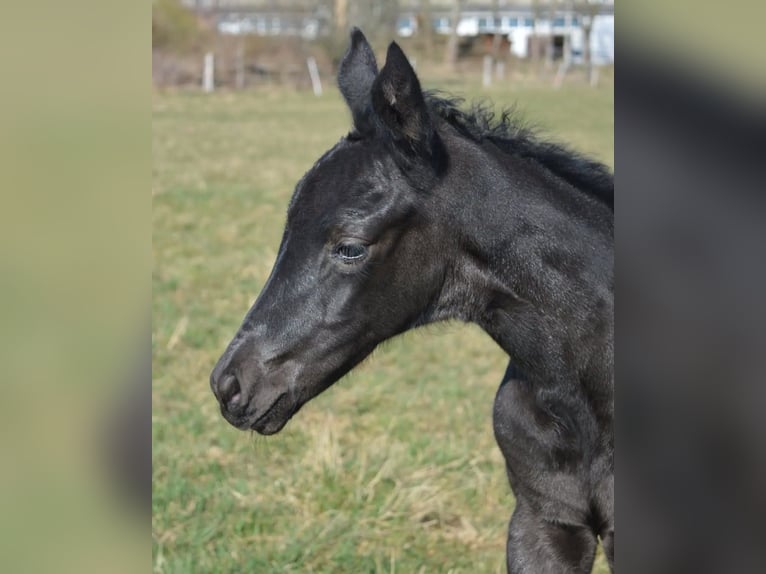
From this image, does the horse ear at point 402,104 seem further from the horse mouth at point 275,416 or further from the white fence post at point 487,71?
the white fence post at point 487,71

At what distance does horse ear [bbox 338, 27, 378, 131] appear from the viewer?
10.5 feet

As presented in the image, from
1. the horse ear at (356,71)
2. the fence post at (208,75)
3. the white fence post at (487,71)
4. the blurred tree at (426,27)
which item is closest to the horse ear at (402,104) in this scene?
the horse ear at (356,71)

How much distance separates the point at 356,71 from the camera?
325 centimetres

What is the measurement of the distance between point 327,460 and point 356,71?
234 centimetres

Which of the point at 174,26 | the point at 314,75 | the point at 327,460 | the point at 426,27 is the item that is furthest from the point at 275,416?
the point at 174,26

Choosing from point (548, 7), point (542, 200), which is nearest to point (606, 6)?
point (548, 7)

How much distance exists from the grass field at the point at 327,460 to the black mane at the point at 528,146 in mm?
405

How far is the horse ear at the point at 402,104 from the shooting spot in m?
2.68

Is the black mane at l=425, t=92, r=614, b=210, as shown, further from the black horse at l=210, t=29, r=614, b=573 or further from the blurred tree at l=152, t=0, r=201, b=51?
the blurred tree at l=152, t=0, r=201, b=51

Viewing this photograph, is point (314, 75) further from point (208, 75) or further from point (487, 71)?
point (487, 71)

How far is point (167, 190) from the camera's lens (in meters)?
13.6

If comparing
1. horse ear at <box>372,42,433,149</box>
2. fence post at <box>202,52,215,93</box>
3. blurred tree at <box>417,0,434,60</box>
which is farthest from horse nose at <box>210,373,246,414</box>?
fence post at <box>202,52,215,93</box>
